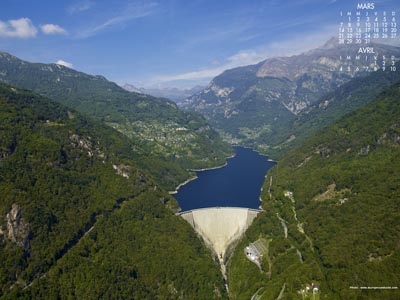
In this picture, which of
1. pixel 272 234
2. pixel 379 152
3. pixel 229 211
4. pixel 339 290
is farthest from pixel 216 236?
pixel 379 152

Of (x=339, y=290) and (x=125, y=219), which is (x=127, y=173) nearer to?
(x=125, y=219)

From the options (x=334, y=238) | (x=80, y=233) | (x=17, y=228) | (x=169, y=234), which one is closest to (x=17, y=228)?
(x=17, y=228)

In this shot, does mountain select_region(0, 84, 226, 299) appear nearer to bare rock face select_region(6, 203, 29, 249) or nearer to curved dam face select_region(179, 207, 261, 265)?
bare rock face select_region(6, 203, 29, 249)

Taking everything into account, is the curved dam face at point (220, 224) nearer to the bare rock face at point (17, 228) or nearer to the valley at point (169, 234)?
the valley at point (169, 234)

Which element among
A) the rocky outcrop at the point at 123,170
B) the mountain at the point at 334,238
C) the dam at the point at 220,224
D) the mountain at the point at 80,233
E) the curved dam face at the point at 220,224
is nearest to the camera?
the mountain at the point at 334,238

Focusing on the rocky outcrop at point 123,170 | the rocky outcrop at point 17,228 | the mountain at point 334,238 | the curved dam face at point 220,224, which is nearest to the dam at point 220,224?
the curved dam face at point 220,224

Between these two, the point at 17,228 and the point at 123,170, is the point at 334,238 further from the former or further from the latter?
the point at 17,228
